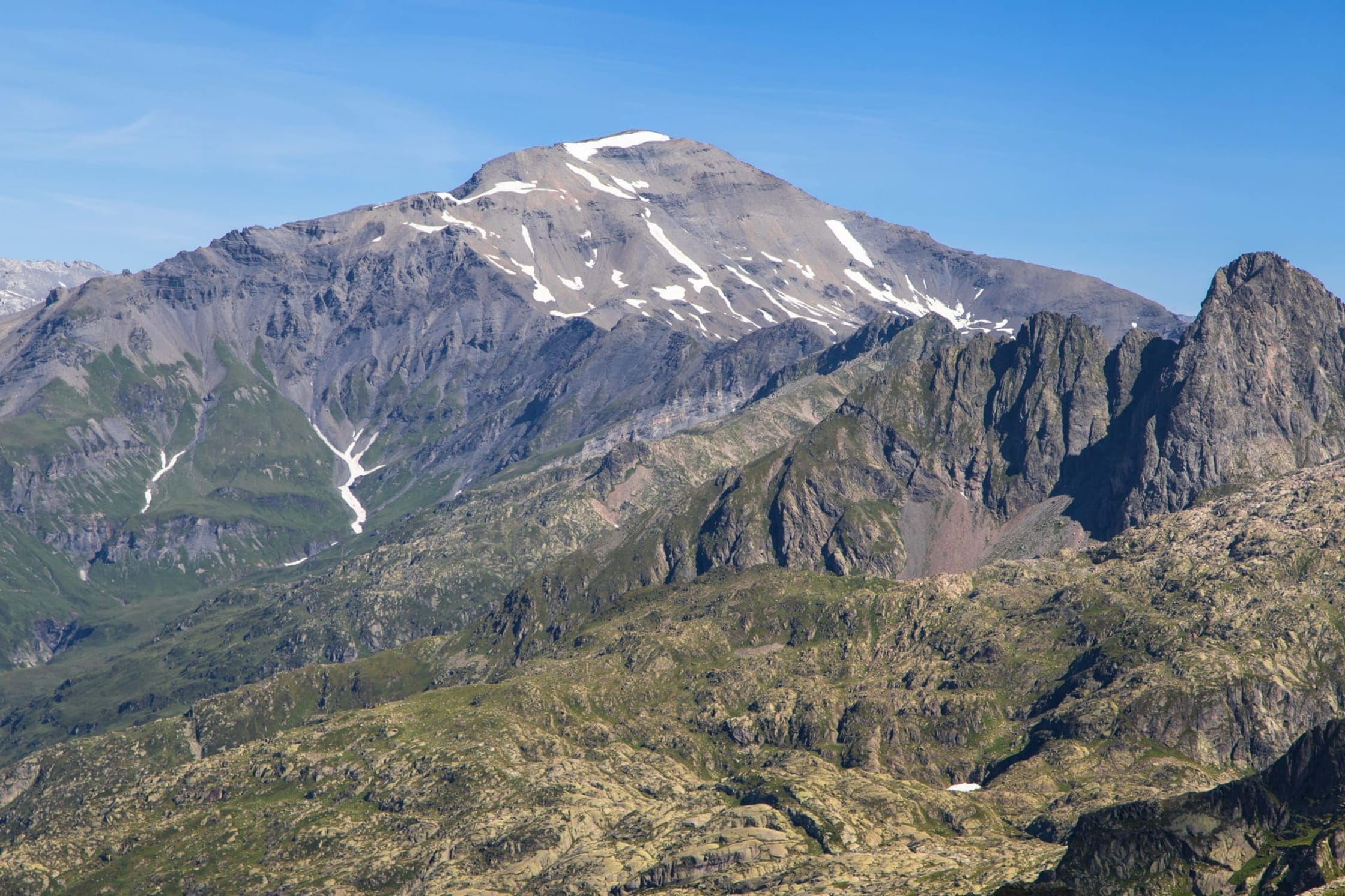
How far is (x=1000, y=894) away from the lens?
589ft
